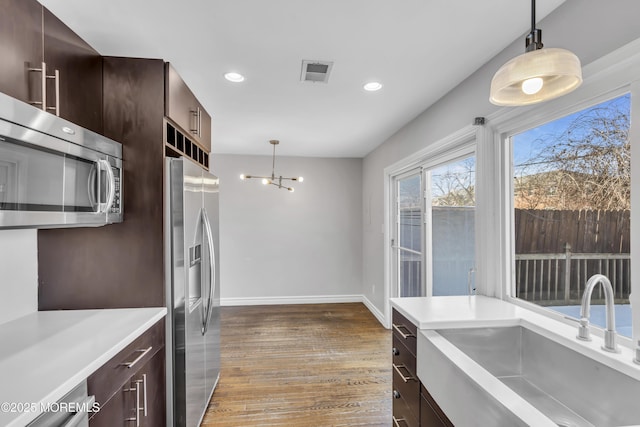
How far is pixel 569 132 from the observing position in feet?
5.21

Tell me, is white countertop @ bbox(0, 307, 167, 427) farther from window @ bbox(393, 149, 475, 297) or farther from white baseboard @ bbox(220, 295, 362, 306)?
white baseboard @ bbox(220, 295, 362, 306)

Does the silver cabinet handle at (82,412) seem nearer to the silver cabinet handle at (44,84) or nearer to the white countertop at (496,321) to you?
the silver cabinet handle at (44,84)

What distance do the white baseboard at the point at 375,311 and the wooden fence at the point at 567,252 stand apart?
2.45 meters

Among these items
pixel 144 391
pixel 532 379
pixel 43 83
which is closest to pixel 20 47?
pixel 43 83

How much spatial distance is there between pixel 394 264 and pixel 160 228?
303cm

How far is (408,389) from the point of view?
170 centimetres

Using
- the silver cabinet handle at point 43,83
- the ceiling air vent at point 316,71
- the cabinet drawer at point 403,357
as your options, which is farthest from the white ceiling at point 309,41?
the cabinet drawer at point 403,357

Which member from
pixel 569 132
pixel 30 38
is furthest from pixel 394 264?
pixel 30 38

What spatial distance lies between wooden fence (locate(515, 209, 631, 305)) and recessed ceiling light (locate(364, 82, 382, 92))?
1.31 m

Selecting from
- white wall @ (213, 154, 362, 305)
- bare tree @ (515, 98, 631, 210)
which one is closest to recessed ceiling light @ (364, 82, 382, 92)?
bare tree @ (515, 98, 631, 210)

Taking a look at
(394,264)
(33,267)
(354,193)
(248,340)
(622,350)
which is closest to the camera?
(622,350)

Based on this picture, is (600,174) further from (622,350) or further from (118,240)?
(118,240)

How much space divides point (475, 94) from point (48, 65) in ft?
8.05

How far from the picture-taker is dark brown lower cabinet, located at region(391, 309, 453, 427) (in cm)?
142
